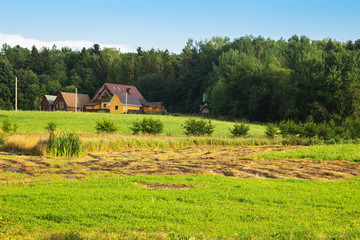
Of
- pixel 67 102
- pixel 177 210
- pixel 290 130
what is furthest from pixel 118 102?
pixel 177 210

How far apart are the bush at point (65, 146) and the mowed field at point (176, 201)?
8.52 ft

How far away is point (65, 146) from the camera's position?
17484 mm

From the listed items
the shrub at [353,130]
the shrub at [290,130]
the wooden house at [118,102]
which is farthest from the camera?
the wooden house at [118,102]

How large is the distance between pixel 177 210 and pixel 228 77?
7836cm

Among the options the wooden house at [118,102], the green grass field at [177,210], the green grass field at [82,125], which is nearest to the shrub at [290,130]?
the green grass field at [82,125]

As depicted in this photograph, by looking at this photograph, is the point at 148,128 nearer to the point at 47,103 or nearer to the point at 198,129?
the point at 198,129

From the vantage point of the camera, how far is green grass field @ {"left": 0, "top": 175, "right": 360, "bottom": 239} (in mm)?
6215

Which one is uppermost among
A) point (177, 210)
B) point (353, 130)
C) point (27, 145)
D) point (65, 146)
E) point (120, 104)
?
point (120, 104)

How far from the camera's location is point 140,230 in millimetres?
6305

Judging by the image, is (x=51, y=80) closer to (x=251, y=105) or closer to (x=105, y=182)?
(x=251, y=105)

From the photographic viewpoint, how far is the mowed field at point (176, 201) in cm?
631

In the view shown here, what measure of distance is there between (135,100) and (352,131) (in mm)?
58725

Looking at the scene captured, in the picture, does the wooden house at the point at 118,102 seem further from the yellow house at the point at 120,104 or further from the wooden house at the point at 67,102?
the wooden house at the point at 67,102

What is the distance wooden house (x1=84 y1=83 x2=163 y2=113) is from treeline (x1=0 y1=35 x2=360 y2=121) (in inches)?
633
